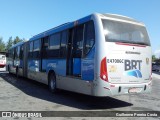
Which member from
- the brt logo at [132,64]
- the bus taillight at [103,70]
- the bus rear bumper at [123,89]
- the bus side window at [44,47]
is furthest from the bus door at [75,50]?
the bus side window at [44,47]

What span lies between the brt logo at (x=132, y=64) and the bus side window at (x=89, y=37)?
4.40ft

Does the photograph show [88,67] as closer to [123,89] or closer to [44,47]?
[123,89]

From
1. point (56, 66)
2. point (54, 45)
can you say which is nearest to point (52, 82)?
point (56, 66)

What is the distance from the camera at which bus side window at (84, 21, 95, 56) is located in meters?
9.26

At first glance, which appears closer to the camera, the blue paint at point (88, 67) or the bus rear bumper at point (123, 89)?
the bus rear bumper at point (123, 89)

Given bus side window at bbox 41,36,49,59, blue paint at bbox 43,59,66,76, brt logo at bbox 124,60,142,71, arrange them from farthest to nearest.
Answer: bus side window at bbox 41,36,49,59
blue paint at bbox 43,59,66,76
brt logo at bbox 124,60,142,71

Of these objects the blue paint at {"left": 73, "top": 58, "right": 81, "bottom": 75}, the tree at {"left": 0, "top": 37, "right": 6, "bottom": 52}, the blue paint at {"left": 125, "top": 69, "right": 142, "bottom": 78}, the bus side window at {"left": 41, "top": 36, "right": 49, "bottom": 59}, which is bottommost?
the blue paint at {"left": 125, "top": 69, "right": 142, "bottom": 78}

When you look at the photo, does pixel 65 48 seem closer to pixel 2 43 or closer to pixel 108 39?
pixel 108 39

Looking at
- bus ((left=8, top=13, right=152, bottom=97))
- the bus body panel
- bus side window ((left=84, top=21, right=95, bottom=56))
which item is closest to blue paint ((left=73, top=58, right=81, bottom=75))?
bus ((left=8, top=13, right=152, bottom=97))

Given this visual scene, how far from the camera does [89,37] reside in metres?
9.47

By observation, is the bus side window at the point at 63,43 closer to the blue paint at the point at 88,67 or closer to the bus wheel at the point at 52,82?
the bus wheel at the point at 52,82

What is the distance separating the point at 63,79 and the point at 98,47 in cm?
323

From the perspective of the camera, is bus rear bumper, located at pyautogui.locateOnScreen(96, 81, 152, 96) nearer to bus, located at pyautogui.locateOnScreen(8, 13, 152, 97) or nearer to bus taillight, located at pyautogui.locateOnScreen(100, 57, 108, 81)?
bus, located at pyautogui.locateOnScreen(8, 13, 152, 97)

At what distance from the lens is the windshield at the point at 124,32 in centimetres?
922
